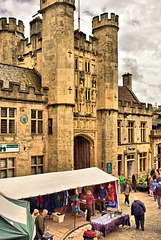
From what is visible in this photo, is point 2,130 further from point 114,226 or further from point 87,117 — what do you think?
point 114,226

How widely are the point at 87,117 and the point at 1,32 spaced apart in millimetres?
10873

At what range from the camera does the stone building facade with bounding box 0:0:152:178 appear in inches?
619

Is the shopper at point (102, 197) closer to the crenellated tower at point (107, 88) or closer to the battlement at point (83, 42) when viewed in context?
the crenellated tower at point (107, 88)

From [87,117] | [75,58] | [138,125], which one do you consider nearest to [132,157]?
[138,125]

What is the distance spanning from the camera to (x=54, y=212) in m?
12.8

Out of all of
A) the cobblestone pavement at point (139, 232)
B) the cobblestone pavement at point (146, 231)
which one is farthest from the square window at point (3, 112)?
the cobblestone pavement at point (146, 231)

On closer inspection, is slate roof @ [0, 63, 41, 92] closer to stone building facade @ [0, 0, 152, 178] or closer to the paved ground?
stone building facade @ [0, 0, 152, 178]

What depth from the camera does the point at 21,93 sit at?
15.8 metres

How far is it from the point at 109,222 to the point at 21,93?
9.33 m

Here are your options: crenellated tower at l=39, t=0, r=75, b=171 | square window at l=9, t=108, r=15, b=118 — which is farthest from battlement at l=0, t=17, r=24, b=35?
square window at l=9, t=108, r=15, b=118

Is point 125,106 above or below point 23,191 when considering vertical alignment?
above

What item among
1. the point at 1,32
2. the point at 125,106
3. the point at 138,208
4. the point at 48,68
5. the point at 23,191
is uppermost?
the point at 1,32

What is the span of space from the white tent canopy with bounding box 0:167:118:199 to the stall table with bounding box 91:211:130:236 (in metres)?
2.01

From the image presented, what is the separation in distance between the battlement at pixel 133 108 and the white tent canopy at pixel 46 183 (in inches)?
399
